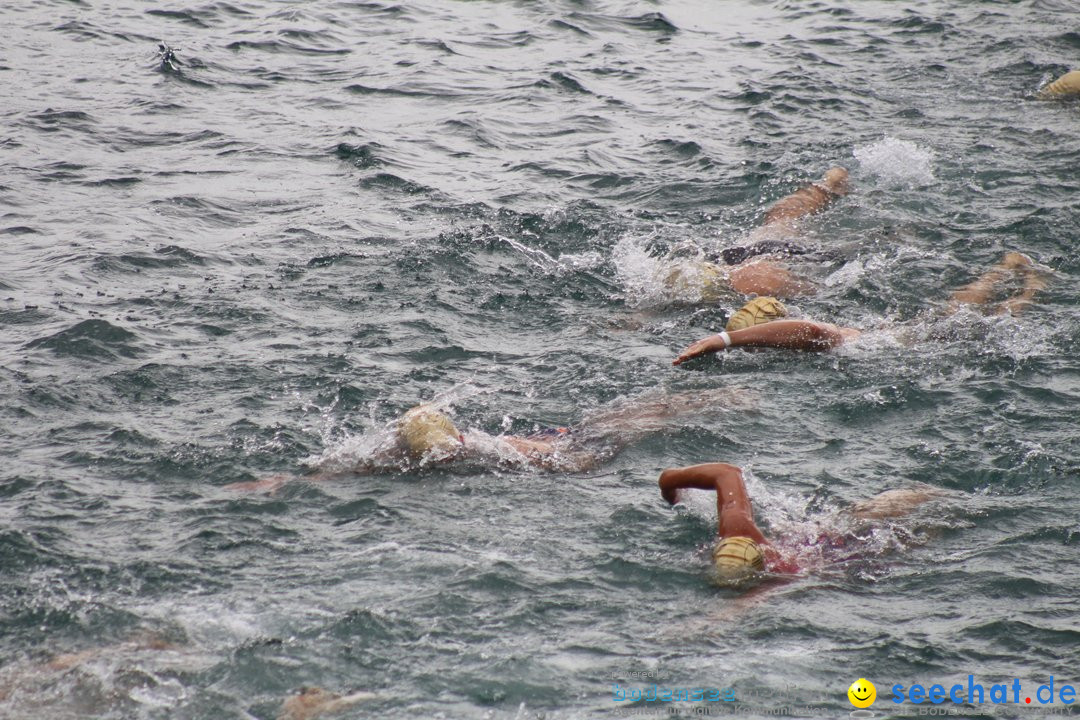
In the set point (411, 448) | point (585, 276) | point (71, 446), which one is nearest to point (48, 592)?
point (71, 446)

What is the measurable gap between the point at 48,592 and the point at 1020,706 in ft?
16.5

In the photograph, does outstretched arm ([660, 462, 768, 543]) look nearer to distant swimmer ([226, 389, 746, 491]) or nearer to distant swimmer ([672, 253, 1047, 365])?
distant swimmer ([226, 389, 746, 491])

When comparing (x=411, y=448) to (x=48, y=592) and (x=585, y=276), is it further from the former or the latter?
(x=585, y=276)

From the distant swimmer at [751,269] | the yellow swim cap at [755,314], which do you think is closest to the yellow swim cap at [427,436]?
the yellow swim cap at [755,314]

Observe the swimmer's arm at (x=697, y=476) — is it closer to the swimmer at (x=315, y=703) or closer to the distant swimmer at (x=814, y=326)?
the distant swimmer at (x=814, y=326)

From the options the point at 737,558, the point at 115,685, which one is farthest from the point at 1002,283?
the point at 115,685

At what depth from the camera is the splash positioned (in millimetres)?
13094

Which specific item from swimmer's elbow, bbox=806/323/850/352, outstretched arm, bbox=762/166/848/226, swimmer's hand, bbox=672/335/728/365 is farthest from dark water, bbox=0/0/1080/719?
outstretched arm, bbox=762/166/848/226

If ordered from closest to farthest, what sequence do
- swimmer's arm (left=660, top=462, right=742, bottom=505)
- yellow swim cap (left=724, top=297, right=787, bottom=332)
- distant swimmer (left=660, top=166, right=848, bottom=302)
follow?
swimmer's arm (left=660, top=462, right=742, bottom=505)
yellow swim cap (left=724, top=297, right=787, bottom=332)
distant swimmer (left=660, top=166, right=848, bottom=302)

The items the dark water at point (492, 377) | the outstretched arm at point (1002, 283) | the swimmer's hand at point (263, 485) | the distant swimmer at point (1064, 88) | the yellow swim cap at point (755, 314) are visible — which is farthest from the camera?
the distant swimmer at point (1064, 88)

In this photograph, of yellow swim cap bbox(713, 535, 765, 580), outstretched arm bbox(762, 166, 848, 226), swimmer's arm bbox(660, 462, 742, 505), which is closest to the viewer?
yellow swim cap bbox(713, 535, 765, 580)

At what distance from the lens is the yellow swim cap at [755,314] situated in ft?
31.0

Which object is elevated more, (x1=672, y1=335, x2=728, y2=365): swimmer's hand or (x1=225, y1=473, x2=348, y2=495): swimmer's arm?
(x1=672, y1=335, x2=728, y2=365): swimmer's hand

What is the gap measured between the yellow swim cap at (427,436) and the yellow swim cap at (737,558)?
212 centimetres
